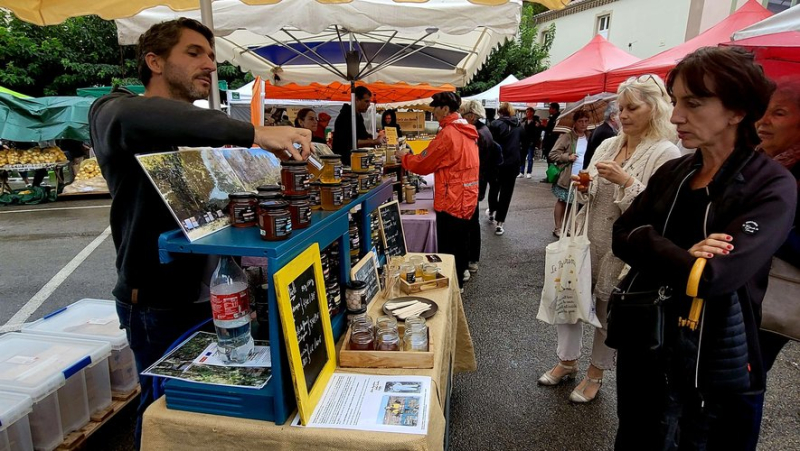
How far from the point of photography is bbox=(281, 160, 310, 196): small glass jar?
137cm

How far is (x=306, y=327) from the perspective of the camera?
1.35 metres

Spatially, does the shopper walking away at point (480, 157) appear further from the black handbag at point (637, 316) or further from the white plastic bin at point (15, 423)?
the white plastic bin at point (15, 423)

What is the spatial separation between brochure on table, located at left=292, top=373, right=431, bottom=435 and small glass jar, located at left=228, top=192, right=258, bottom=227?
0.64 meters

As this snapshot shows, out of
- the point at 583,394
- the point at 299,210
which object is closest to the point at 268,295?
the point at 299,210

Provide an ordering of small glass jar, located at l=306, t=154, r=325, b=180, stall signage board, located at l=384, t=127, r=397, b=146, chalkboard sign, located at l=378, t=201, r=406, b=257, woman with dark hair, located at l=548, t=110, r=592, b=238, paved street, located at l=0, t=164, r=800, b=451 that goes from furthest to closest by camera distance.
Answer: woman with dark hair, located at l=548, t=110, r=592, b=238, stall signage board, located at l=384, t=127, r=397, b=146, chalkboard sign, located at l=378, t=201, r=406, b=257, paved street, located at l=0, t=164, r=800, b=451, small glass jar, located at l=306, t=154, r=325, b=180

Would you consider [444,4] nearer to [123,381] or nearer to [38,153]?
[123,381]

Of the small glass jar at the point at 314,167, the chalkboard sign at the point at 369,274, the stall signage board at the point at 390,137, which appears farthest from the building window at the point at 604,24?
the small glass jar at the point at 314,167

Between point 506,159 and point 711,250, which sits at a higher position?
point 711,250

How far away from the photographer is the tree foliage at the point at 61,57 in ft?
51.0

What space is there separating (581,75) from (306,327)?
6976 mm

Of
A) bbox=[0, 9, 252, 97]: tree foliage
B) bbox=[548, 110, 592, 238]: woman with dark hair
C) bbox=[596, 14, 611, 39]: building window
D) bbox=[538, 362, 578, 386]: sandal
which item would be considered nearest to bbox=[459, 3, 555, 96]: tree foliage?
bbox=[596, 14, 611, 39]: building window

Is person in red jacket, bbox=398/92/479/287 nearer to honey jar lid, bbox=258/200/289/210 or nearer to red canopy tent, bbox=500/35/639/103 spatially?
honey jar lid, bbox=258/200/289/210

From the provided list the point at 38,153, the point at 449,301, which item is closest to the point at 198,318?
the point at 449,301

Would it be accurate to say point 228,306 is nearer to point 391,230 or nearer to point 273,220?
point 273,220
